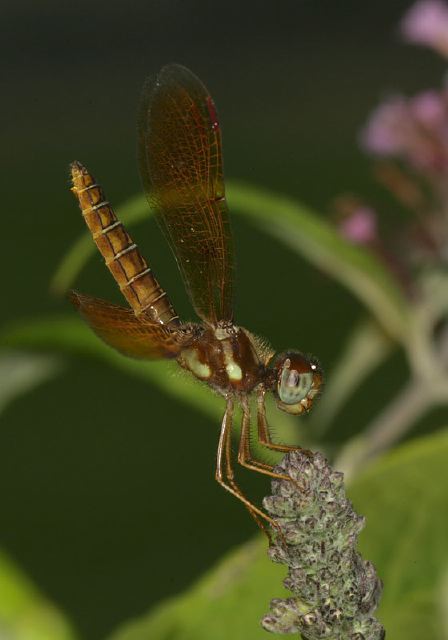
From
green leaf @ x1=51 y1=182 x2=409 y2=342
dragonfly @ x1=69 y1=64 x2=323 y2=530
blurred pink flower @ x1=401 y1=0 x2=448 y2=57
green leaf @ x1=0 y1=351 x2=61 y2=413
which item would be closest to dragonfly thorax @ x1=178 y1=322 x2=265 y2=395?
dragonfly @ x1=69 y1=64 x2=323 y2=530

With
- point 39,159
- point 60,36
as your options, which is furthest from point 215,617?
point 60,36

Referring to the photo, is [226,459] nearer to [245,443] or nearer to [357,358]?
[245,443]

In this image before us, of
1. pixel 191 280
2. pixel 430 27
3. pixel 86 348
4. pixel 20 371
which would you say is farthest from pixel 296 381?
pixel 430 27

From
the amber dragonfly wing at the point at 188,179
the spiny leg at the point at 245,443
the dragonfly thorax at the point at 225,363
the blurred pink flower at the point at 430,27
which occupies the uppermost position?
the blurred pink flower at the point at 430,27

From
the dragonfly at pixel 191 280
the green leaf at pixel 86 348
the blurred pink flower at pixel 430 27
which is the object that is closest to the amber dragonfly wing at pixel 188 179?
the dragonfly at pixel 191 280

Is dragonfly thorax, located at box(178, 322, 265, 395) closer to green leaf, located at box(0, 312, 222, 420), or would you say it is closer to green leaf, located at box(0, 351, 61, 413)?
green leaf, located at box(0, 312, 222, 420)

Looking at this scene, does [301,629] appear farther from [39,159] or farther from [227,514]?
[39,159]

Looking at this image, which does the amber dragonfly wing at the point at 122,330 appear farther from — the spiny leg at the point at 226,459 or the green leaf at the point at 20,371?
the green leaf at the point at 20,371
